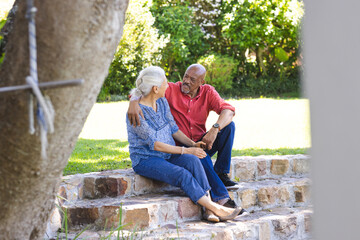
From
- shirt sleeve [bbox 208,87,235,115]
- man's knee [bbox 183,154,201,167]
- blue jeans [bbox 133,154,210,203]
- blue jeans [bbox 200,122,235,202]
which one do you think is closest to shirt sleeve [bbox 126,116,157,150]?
blue jeans [bbox 133,154,210,203]

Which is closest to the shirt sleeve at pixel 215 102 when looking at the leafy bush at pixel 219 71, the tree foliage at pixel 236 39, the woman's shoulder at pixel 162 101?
the woman's shoulder at pixel 162 101

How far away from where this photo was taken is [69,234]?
3.33 meters

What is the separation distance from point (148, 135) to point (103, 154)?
172cm

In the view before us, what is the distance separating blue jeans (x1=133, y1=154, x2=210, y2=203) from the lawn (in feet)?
2.70

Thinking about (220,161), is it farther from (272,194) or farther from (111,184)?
(111,184)

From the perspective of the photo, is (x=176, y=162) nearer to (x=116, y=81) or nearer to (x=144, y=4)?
(x=116, y=81)

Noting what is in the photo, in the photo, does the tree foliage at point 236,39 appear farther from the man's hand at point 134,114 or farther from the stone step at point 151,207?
the man's hand at point 134,114

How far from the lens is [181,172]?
364 centimetres

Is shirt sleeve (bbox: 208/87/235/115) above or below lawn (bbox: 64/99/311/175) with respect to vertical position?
above

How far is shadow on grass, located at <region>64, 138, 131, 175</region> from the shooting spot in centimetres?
453

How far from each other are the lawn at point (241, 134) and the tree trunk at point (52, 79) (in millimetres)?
2803

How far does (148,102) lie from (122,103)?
6833 millimetres

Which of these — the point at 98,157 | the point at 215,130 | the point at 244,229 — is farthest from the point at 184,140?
the point at 98,157

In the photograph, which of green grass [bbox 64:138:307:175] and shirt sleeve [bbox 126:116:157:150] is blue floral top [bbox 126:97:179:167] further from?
green grass [bbox 64:138:307:175]
